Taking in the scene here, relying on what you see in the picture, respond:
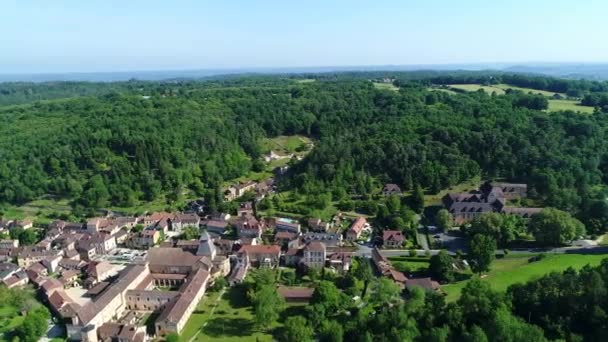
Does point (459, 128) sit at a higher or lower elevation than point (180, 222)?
higher

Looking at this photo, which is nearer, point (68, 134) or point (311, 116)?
point (68, 134)

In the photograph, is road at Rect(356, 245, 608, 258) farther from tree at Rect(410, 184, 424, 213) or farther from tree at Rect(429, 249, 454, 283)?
tree at Rect(410, 184, 424, 213)

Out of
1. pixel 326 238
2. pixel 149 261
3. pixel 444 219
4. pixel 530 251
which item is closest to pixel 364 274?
pixel 326 238

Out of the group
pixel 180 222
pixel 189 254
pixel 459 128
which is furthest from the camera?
pixel 459 128

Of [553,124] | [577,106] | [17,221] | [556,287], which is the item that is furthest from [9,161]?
[577,106]

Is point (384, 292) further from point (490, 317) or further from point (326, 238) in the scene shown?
point (326, 238)

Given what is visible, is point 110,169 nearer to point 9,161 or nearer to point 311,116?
point 9,161
